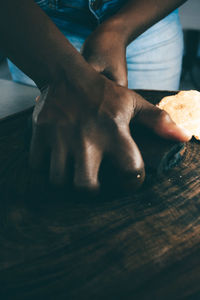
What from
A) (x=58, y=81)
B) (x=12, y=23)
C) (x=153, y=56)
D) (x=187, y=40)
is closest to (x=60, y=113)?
(x=58, y=81)

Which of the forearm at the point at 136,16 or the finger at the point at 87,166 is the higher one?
the forearm at the point at 136,16

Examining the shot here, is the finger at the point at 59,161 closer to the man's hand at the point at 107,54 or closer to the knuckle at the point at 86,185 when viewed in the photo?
the knuckle at the point at 86,185

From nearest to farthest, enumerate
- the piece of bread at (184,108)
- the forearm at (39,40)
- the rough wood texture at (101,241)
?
the rough wood texture at (101,241) < the forearm at (39,40) < the piece of bread at (184,108)

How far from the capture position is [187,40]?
1706 millimetres

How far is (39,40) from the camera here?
1.20 ft

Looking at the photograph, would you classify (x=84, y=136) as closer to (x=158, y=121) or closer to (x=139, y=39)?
(x=158, y=121)

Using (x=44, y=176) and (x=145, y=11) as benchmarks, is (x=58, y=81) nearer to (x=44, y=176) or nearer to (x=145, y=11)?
(x=44, y=176)

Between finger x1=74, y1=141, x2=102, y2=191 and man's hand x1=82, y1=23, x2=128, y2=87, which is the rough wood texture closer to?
finger x1=74, y1=141, x2=102, y2=191

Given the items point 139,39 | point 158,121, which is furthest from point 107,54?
point 139,39

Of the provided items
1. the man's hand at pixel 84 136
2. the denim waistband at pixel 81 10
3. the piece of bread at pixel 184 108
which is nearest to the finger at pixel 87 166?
the man's hand at pixel 84 136

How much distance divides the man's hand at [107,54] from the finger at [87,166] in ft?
0.51

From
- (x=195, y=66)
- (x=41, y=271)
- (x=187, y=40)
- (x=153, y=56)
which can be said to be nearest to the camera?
(x=41, y=271)

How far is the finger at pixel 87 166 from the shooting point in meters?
0.32

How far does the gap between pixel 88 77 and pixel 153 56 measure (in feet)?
1.46
